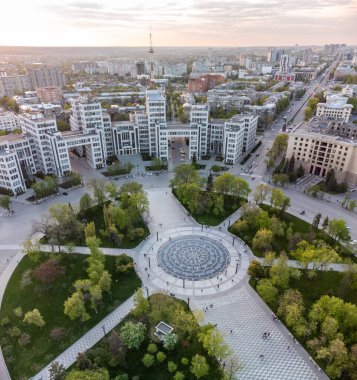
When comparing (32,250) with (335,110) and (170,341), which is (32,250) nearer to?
(170,341)

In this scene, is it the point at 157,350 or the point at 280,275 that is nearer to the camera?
the point at 157,350

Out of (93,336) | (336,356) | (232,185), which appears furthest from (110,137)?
(336,356)

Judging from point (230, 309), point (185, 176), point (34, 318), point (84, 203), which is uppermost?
point (185, 176)

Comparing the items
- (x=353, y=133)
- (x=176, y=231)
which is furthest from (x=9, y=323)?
(x=353, y=133)

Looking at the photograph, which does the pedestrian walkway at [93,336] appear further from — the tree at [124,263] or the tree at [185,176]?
the tree at [185,176]

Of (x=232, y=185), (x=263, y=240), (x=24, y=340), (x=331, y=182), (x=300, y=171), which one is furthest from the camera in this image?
(x=300, y=171)

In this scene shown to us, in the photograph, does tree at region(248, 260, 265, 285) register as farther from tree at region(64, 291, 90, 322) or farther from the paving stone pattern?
tree at region(64, 291, 90, 322)

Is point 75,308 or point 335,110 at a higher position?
point 335,110
